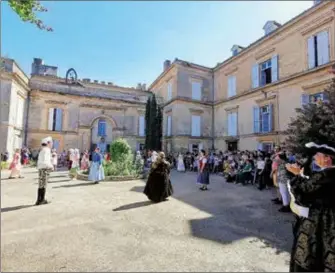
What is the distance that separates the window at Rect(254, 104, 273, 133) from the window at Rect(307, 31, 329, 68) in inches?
135

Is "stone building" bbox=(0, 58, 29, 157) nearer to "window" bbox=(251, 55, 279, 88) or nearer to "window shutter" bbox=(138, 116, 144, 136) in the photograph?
"window shutter" bbox=(138, 116, 144, 136)

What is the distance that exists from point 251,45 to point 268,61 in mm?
1840

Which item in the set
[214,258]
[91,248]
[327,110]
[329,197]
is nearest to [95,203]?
[91,248]

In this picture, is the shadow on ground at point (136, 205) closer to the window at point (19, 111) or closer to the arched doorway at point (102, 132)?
the window at point (19, 111)

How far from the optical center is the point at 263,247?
3668 millimetres

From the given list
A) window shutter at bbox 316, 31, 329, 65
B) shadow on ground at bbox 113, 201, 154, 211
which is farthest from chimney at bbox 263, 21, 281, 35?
shadow on ground at bbox 113, 201, 154, 211

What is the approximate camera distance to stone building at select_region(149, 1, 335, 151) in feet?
42.3

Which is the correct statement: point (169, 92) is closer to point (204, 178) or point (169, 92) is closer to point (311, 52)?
point (311, 52)

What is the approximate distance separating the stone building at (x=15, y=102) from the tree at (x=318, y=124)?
49.3 feet

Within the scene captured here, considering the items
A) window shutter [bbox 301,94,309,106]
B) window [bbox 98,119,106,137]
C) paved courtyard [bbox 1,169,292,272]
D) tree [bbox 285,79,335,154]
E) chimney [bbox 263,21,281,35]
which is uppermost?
chimney [bbox 263,21,281,35]

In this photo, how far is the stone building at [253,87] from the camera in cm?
1290

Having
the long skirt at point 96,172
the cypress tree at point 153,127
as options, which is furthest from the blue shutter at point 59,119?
the long skirt at point 96,172

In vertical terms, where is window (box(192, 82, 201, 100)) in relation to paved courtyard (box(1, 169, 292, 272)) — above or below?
above

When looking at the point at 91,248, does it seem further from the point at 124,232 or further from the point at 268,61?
the point at 268,61
